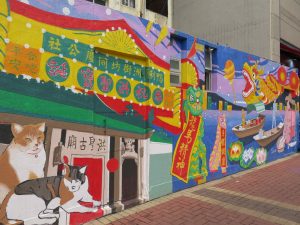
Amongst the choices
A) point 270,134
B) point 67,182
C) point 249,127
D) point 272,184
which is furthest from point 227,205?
point 270,134

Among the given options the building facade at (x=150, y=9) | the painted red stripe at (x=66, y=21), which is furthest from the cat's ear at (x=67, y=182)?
the building facade at (x=150, y=9)

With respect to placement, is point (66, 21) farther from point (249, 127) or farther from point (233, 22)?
point (233, 22)

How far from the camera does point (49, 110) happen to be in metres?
4.14

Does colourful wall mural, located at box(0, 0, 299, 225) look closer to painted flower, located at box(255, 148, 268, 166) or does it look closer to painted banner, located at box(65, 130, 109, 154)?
painted banner, located at box(65, 130, 109, 154)

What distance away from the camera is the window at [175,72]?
6.36 metres

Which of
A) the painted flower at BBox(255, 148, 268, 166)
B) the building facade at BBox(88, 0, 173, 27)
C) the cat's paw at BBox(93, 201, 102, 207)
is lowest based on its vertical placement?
the cat's paw at BBox(93, 201, 102, 207)

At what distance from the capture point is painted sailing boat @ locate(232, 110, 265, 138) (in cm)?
838

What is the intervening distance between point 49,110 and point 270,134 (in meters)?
8.38

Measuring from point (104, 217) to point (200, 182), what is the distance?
2.95 metres

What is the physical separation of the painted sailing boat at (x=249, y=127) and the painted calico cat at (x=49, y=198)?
5145mm

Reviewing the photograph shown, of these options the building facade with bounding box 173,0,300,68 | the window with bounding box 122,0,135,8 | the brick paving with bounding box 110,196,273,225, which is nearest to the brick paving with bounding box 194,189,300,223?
the brick paving with bounding box 110,196,273,225

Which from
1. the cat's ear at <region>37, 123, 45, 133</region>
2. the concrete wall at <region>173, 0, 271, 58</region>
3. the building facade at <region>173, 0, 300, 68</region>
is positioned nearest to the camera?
the cat's ear at <region>37, 123, 45, 133</region>

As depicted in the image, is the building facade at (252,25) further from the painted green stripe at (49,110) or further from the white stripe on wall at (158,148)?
the painted green stripe at (49,110)

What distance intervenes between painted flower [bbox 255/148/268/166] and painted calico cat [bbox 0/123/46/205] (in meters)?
7.40
